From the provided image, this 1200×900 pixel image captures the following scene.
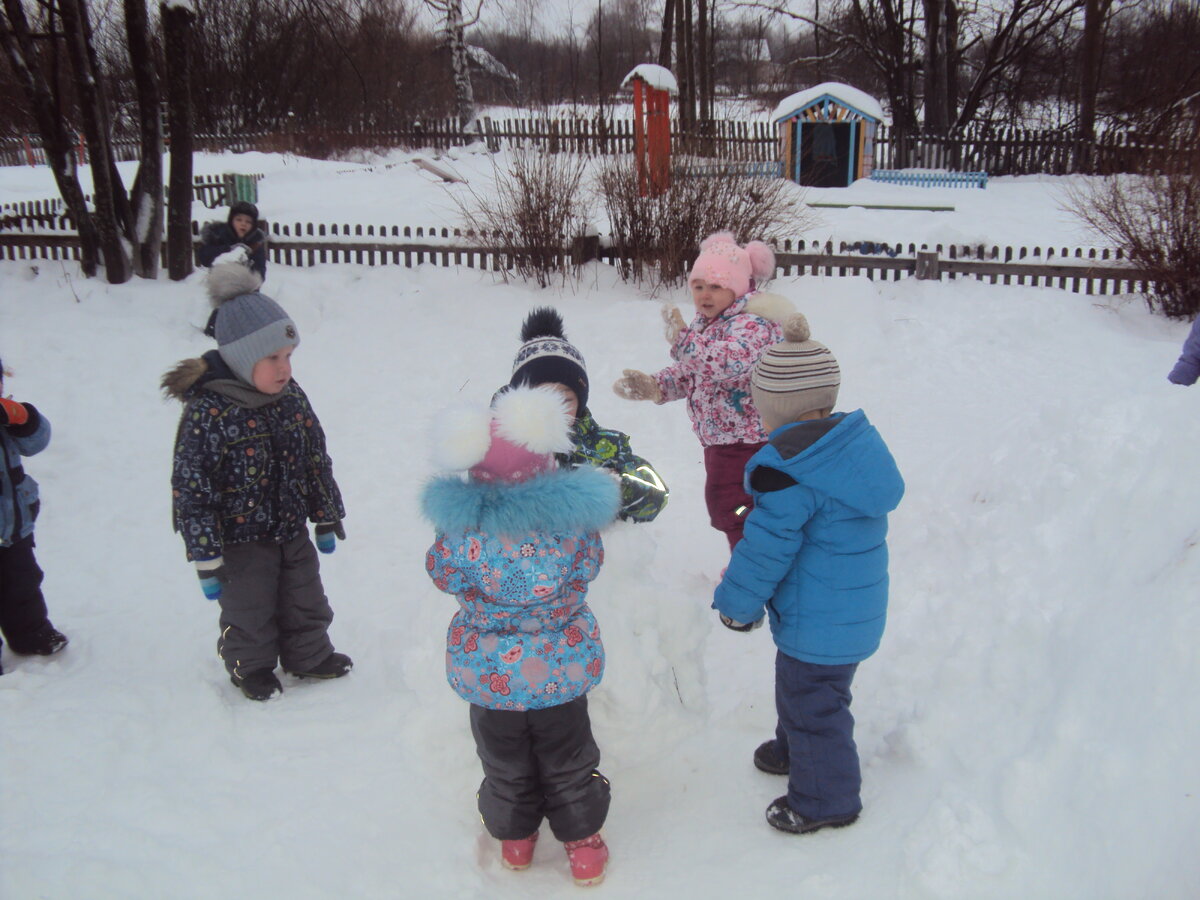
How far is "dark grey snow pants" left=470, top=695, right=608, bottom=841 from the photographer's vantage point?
245 cm

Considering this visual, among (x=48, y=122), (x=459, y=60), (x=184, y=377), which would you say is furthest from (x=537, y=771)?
(x=459, y=60)

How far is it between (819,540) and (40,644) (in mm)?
3168

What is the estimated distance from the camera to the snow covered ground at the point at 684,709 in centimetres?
238

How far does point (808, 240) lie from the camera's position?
37.5 ft

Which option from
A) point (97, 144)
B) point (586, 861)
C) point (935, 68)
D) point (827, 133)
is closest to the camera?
point (586, 861)

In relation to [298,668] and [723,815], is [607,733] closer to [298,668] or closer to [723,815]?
[723,815]

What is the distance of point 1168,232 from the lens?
8039 mm

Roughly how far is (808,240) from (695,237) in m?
3.35

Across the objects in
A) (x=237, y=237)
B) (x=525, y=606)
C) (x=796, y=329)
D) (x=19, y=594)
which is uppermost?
(x=237, y=237)

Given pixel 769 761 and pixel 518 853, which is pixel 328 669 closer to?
pixel 518 853

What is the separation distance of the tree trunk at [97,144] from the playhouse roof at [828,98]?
12495 mm

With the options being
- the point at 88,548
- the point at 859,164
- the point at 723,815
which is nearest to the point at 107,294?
the point at 88,548

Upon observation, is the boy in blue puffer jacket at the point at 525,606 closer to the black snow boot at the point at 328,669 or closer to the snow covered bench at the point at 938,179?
the black snow boot at the point at 328,669

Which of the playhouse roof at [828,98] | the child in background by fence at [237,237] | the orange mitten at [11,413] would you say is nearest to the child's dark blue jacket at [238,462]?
the orange mitten at [11,413]
